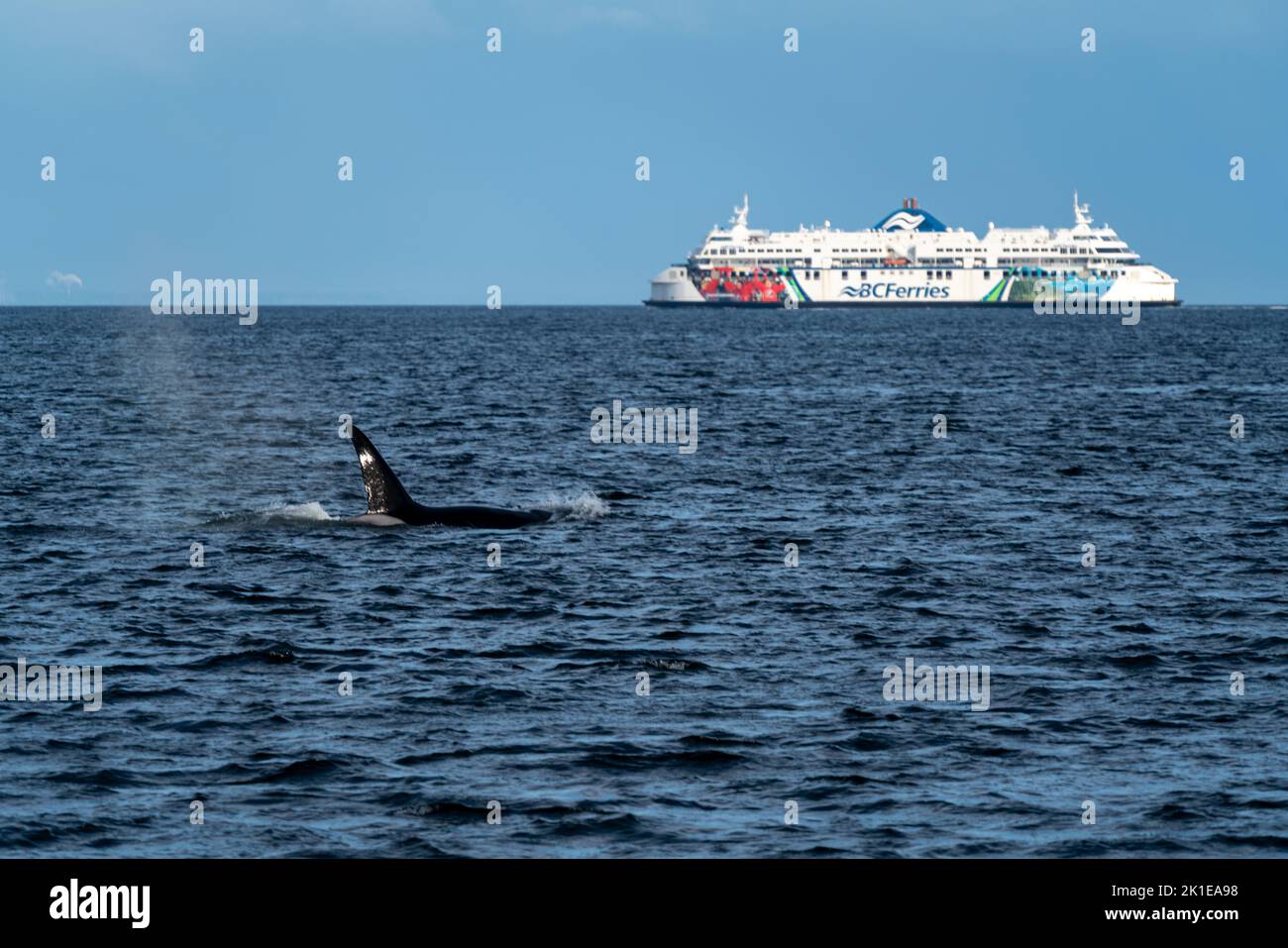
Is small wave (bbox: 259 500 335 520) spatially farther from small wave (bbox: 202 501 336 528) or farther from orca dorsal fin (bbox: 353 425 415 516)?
orca dorsal fin (bbox: 353 425 415 516)

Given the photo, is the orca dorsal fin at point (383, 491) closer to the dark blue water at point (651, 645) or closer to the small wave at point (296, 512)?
the dark blue water at point (651, 645)

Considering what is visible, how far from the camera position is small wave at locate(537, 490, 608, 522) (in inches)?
1284

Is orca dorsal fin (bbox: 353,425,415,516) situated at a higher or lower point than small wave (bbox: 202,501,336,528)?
higher

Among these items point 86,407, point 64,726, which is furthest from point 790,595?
point 86,407

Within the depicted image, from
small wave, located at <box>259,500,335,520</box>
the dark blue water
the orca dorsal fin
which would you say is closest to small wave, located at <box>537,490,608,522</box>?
the dark blue water

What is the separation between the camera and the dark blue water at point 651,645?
14367mm

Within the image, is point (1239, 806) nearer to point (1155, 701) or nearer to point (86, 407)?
point (1155, 701)

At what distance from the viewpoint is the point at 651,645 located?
21047mm

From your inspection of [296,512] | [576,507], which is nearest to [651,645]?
[576,507]

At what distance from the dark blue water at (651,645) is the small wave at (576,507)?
0.41 feet

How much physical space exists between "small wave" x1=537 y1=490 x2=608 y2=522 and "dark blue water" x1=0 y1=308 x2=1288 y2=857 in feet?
0.41

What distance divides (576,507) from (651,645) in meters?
12.7

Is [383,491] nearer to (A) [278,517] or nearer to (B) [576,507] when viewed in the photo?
(A) [278,517]

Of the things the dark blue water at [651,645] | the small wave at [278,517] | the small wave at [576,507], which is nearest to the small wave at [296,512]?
the small wave at [278,517]
